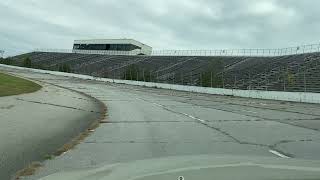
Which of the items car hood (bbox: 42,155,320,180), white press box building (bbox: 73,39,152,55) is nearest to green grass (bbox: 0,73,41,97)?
car hood (bbox: 42,155,320,180)

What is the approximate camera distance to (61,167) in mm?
9828

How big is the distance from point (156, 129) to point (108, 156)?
6401 millimetres

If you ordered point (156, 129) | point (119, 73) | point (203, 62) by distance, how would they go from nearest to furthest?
point (156, 129) → point (203, 62) → point (119, 73)

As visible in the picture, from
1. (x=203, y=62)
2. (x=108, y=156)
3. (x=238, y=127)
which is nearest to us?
(x=108, y=156)

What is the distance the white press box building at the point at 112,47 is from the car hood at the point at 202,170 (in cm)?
14180

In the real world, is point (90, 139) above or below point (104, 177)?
below

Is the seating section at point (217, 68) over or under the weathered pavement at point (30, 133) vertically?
over

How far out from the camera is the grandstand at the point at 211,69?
5960cm

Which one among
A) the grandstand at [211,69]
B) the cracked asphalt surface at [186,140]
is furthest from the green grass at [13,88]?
the grandstand at [211,69]

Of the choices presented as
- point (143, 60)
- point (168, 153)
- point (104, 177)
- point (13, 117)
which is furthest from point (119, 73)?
point (104, 177)

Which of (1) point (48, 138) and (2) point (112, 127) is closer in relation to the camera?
(1) point (48, 138)

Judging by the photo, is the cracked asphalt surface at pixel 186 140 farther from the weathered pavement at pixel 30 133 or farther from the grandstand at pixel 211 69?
the grandstand at pixel 211 69

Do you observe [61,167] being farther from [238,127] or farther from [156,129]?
[238,127]

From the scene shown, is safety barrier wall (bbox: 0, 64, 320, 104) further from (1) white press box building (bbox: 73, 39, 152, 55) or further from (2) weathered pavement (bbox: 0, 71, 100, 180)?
(1) white press box building (bbox: 73, 39, 152, 55)
